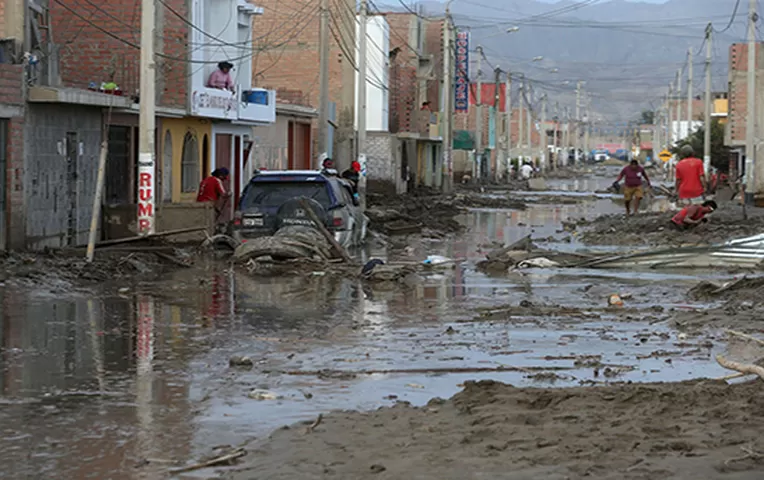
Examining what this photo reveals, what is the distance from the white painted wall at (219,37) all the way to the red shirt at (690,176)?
11.7 meters

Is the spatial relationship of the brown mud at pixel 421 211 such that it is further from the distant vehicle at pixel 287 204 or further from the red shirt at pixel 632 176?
the distant vehicle at pixel 287 204

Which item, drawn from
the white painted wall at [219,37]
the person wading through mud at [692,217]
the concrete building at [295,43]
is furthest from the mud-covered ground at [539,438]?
the concrete building at [295,43]

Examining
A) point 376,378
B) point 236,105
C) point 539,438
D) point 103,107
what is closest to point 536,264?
point 103,107

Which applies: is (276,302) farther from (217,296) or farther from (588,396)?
(588,396)

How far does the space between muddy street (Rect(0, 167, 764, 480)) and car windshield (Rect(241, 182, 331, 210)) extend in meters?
2.85

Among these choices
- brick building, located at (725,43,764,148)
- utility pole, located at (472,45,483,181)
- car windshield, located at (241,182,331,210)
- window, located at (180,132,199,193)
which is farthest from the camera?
utility pole, located at (472,45,483,181)

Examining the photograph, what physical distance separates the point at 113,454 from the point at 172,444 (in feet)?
1.28

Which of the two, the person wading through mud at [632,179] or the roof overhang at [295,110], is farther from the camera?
the roof overhang at [295,110]

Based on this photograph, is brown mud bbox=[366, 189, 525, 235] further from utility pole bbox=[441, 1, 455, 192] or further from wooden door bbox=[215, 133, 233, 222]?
wooden door bbox=[215, 133, 233, 222]

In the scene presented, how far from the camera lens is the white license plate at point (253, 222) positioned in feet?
68.5

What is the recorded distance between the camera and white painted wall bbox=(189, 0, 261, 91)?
31031 millimetres

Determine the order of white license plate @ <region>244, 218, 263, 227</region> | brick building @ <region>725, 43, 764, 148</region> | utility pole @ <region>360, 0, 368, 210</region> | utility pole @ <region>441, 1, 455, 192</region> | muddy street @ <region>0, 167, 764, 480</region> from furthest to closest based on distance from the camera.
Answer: utility pole @ <region>441, 1, 455, 192</region> → brick building @ <region>725, 43, 764, 148</region> → utility pole @ <region>360, 0, 368, 210</region> → white license plate @ <region>244, 218, 263, 227</region> → muddy street @ <region>0, 167, 764, 480</region>

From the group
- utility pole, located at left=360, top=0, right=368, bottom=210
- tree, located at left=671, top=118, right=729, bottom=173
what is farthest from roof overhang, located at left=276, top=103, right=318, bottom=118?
tree, located at left=671, top=118, right=729, bottom=173

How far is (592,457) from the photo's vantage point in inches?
244
